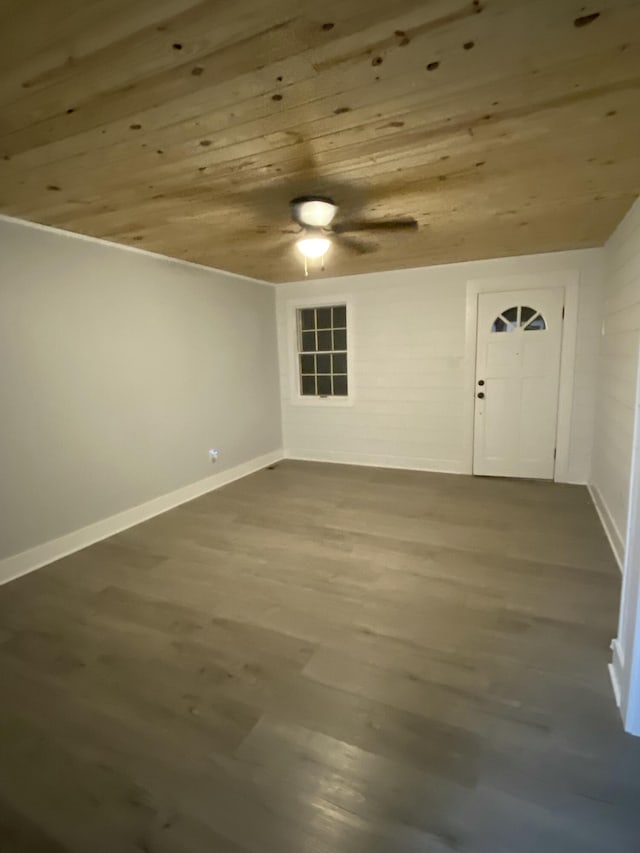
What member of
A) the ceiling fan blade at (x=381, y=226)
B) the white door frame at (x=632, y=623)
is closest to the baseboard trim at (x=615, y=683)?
the white door frame at (x=632, y=623)

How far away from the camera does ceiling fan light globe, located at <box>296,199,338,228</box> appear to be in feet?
8.73

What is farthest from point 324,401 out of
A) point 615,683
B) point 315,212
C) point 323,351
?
point 615,683

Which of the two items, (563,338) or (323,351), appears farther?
(323,351)

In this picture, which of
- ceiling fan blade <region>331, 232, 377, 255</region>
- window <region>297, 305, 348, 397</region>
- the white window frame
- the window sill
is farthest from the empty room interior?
the window sill

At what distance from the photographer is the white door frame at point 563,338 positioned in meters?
4.43

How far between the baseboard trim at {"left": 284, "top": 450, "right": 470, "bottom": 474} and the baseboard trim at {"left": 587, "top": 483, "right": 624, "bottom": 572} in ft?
4.42

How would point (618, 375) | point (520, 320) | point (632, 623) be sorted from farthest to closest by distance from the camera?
point (520, 320)
point (618, 375)
point (632, 623)

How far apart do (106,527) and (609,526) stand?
13.1ft

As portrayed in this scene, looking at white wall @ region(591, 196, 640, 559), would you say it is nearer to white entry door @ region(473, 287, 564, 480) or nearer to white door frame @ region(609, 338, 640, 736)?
white entry door @ region(473, 287, 564, 480)

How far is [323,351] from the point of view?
18.9 feet

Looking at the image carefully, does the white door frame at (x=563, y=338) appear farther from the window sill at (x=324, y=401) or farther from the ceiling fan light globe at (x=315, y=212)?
the ceiling fan light globe at (x=315, y=212)

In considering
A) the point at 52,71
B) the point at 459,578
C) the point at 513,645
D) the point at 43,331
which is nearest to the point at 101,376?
the point at 43,331

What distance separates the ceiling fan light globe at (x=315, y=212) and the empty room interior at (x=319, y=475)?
0.07ft

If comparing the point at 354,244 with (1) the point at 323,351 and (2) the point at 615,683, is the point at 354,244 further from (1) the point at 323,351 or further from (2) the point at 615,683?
(2) the point at 615,683
